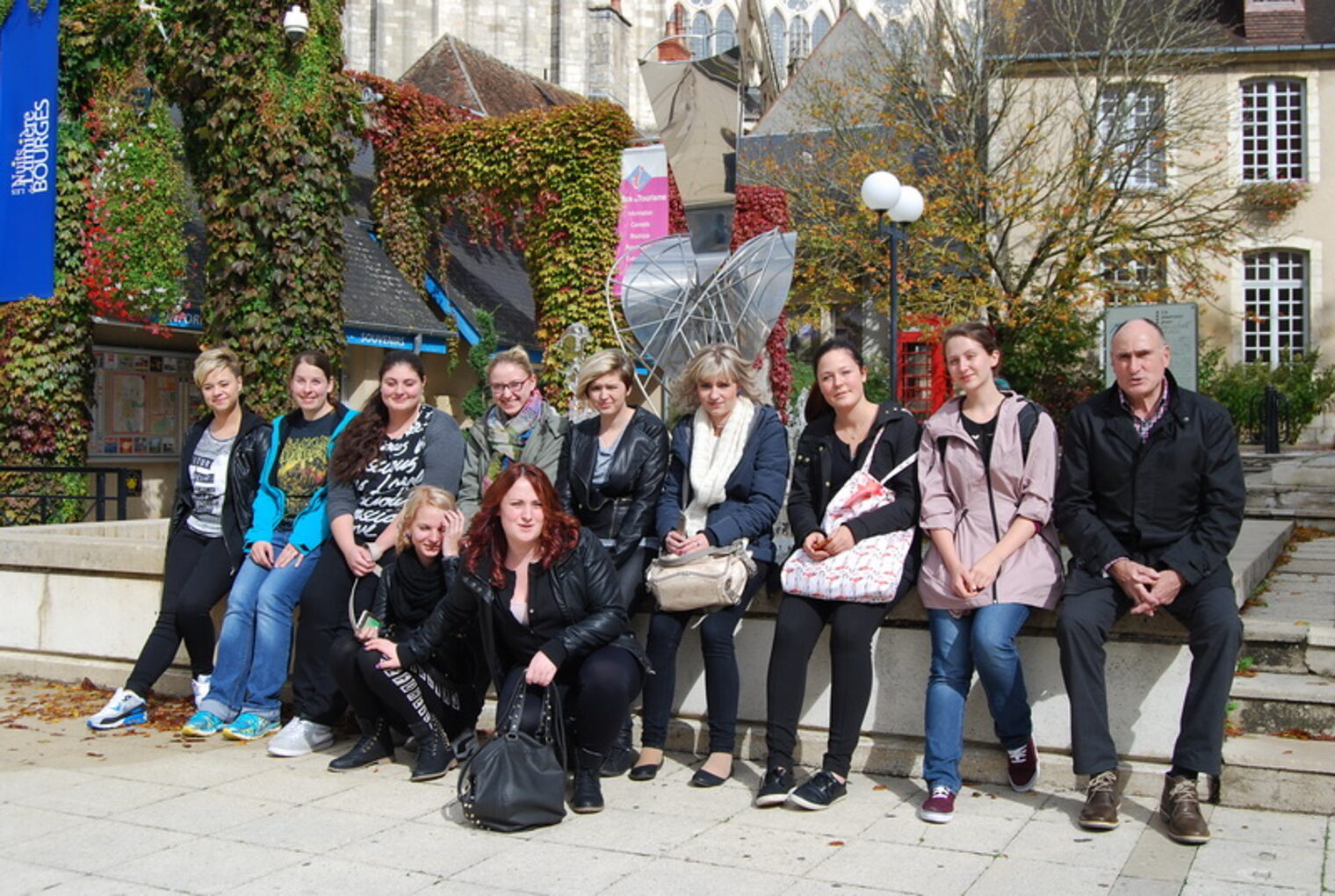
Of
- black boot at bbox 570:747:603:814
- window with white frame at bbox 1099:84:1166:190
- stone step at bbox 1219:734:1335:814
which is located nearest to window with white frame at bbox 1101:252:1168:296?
window with white frame at bbox 1099:84:1166:190

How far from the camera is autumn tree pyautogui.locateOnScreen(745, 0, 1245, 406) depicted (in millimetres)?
21844

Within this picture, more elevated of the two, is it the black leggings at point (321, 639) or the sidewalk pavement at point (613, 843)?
the black leggings at point (321, 639)

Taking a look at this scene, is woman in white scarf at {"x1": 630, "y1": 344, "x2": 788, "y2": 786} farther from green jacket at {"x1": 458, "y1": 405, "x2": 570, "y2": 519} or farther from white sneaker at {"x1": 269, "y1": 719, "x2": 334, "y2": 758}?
white sneaker at {"x1": 269, "y1": 719, "x2": 334, "y2": 758}

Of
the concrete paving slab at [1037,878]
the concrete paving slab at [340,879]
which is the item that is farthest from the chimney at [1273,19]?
the concrete paving slab at [340,879]

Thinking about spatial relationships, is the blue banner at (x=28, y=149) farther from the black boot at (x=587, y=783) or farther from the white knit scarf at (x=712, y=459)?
the black boot at (x=587, y=783)

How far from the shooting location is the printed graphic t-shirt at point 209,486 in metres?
6.58

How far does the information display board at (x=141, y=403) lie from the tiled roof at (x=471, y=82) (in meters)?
12.1

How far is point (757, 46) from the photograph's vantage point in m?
44.2

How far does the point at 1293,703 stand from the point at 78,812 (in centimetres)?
477

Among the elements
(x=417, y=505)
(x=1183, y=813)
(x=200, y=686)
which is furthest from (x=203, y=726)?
(x=1183, y=813)

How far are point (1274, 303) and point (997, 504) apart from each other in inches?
993

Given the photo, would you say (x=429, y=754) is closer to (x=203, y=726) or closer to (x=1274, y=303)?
(x=203, y=726)

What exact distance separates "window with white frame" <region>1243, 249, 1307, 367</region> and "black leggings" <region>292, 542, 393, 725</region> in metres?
25.5

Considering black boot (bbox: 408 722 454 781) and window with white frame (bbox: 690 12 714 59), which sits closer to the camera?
black boot (bbox: 408 722 454 781)
